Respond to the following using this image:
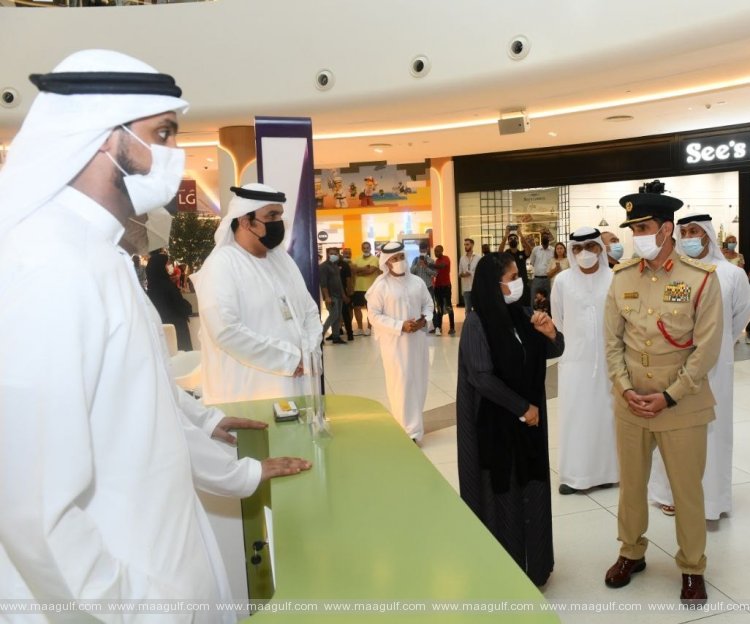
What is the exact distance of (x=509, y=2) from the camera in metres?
6.78

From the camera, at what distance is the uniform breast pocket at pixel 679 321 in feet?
8.87

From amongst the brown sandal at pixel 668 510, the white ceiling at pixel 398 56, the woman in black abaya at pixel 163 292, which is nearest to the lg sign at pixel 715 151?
the white ceiling at pixel 398 56

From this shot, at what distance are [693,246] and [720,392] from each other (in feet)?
3.08

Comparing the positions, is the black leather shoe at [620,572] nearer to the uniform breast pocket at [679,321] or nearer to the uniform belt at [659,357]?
the uniform belt at [659,357]

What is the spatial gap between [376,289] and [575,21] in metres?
3.45

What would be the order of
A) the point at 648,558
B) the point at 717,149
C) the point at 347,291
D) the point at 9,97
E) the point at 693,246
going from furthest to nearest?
1. the point at 717,149
2. the point at 347,291
3. the point at 9,97
4. the point at 693,246
5. the point at 648,558

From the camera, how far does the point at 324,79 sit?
7.77m

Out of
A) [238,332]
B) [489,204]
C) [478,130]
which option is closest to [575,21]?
[478,130]

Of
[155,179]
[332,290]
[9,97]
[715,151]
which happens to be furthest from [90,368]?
[715,151]

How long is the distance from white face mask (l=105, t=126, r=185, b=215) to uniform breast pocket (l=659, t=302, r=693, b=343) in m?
2.22

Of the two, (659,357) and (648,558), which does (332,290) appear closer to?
(648,558)

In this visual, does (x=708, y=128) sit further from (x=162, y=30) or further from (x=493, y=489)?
(x=493, y=489)

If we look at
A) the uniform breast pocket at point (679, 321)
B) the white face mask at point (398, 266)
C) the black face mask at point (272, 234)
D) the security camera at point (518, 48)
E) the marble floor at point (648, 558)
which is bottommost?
the marble floor at point (648, 558)

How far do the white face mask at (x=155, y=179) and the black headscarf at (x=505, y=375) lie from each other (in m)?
1.63
